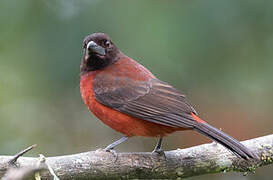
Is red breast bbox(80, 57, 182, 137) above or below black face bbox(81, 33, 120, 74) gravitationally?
below

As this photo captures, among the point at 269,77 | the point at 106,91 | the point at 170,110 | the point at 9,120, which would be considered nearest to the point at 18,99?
the point at 9,120

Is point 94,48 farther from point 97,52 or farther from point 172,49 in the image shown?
point 172,49

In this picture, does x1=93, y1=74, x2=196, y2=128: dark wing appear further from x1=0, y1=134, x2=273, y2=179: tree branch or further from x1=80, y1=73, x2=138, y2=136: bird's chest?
x1=0, y1=134, x2=273, y2=179: tree branch

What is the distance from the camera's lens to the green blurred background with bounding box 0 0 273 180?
4387 millimetres

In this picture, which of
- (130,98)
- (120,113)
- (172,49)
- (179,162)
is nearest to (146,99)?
(130,98)

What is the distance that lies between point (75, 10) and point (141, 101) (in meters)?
1.13

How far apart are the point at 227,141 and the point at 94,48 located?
167 cm

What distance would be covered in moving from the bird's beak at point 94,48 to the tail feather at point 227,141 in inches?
52.5

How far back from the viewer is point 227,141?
3607 mm

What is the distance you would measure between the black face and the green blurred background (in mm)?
76

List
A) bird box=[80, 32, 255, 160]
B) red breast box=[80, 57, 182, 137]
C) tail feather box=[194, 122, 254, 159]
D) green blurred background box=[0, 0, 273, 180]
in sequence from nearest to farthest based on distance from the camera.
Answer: tail feather box=[194, 122, 254, 159] < bird box=[80, 32, 255, 160] < red breast box=[80, 57, 182, 137] < green blurred background box=[0, 0, 273, 180]

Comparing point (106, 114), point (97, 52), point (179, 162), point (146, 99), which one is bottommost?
point (179, 162)

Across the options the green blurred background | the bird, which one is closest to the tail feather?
the bird

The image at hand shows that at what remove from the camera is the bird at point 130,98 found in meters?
3.97
